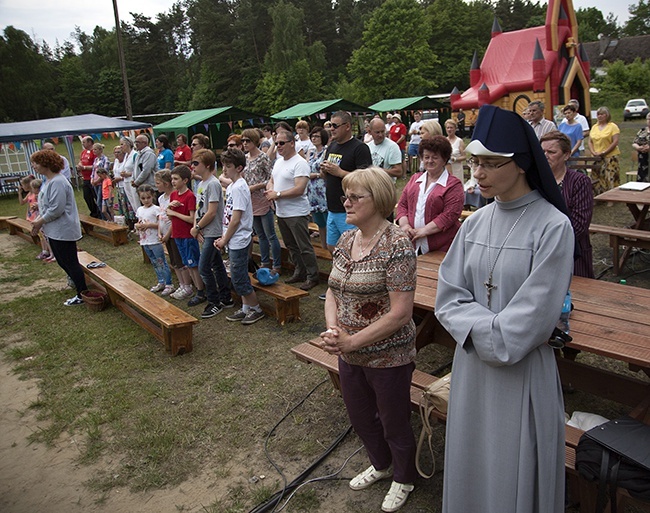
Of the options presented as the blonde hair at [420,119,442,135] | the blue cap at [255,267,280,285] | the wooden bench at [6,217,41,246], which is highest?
the blonde hair at [420,119,442,135]

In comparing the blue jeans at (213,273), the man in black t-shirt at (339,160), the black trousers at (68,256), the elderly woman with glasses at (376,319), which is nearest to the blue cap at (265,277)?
the blue jeans at (213,273)

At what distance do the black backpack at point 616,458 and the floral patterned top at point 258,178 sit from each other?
476cm

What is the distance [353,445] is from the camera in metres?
3.36

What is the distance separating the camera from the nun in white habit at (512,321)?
1.78 m

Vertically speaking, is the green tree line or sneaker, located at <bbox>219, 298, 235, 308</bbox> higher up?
the green tree line

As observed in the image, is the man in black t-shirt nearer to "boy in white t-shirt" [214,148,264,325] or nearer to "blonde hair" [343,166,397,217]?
"boy in white t-shirt" [214,148,264,325]

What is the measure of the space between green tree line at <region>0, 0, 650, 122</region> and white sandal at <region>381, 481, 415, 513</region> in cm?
4497

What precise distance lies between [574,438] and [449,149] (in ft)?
7.63

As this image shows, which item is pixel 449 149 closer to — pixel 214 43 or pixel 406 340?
pixel 406 340

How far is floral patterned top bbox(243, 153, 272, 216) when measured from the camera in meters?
6.30

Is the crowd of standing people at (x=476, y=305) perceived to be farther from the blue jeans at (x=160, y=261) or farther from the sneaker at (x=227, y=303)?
the blue jeans at (x=160, y=261)

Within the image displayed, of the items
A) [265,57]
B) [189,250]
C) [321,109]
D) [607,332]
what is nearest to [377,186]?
[607,332]

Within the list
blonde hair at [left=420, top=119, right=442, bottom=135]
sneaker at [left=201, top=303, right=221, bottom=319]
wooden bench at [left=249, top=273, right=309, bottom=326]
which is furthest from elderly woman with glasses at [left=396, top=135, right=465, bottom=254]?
sneaker at [left=201, top=303, right=221, bottom=319]

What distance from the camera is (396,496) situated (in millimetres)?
2721
